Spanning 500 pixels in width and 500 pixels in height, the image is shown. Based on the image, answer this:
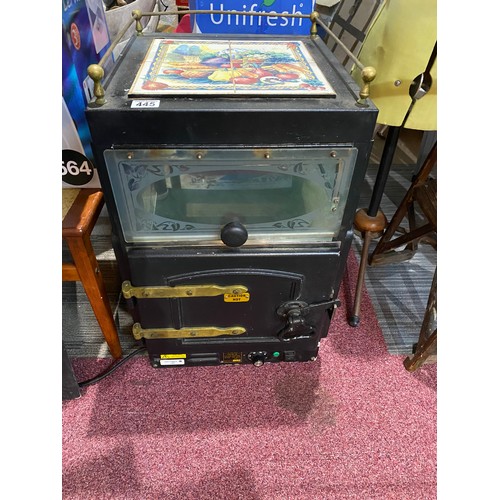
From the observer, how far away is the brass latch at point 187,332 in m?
1.06

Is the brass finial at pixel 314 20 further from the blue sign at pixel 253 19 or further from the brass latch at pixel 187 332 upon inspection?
the brass latch at pixel 187 332

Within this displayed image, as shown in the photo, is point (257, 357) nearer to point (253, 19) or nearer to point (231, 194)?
point (231, 194)

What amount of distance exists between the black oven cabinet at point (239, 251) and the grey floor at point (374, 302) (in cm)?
25

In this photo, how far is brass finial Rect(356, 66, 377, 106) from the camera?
67cm

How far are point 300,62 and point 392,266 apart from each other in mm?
977

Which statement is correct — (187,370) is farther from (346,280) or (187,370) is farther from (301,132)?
(301,132)

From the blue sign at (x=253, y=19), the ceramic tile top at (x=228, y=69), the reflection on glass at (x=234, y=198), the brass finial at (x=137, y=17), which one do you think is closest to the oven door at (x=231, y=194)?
the reflection on glass at (x=234, y=198)

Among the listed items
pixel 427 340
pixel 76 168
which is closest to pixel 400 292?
pixel 427 340

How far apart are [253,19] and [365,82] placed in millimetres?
574

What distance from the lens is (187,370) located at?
4.01 ft

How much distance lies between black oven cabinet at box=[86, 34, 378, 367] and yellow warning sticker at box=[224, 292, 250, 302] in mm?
13

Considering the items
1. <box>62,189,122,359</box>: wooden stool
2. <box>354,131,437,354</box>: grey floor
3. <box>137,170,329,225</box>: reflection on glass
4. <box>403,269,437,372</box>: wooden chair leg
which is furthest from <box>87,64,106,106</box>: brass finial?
<box>354,131,437,354</box>: grey floor

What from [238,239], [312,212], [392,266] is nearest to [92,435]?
[238,239]

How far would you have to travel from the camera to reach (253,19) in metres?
1.10
